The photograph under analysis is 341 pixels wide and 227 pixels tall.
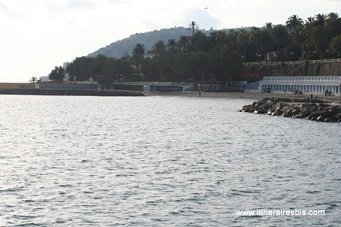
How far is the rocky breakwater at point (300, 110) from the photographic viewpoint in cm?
Answer: 9569

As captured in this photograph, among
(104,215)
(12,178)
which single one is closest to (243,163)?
A: (12,178)

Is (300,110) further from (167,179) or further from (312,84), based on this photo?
(312,84)

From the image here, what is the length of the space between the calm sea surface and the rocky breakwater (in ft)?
69.1

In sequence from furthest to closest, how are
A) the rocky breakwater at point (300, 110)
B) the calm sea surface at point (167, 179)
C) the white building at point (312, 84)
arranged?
the white building at point (312, 84) → the rocky breakwater at point (300, 110) → the calm sea surface at point (167, 179)

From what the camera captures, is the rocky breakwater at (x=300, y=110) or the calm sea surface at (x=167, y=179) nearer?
the calm sea surface at (x=167, y=179)

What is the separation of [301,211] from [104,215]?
9.27 meters

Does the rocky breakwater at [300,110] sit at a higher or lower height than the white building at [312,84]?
lower

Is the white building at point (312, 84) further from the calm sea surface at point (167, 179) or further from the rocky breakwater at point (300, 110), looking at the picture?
the calm sea surface at point (167, 179)

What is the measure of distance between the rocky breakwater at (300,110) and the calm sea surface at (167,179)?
21057 mm

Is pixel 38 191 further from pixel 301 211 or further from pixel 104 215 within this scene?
pixel 301 211

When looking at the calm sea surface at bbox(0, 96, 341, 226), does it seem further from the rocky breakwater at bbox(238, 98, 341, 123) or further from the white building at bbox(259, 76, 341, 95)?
the white building at bbox(259, 76, 341, 95)

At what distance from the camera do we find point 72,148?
6147cm

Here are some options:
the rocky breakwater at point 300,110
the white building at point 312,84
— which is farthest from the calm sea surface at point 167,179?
the white building at point 312,84

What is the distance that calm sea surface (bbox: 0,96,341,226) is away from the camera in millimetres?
31969
